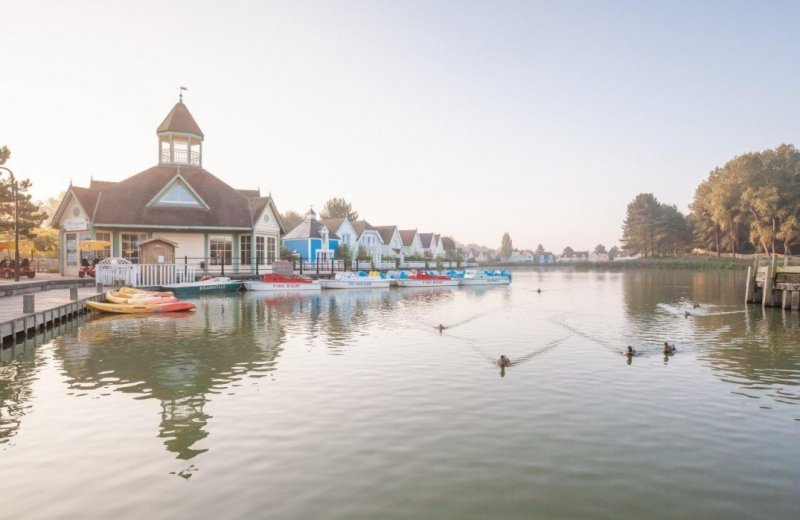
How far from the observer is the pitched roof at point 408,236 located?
111169 mm

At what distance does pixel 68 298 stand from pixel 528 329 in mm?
22657

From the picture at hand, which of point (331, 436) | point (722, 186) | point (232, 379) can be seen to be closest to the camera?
point (331, 436)

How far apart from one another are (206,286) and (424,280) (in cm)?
2168

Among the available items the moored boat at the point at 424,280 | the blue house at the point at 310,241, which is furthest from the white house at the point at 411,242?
the moored boat at the point at 424,280

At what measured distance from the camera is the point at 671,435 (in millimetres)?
9797

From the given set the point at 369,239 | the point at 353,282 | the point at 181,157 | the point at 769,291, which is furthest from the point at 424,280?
the point at 369,239

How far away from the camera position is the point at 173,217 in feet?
144

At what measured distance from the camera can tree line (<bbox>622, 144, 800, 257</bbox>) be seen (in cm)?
8575

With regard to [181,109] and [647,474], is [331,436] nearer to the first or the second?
[647,474]

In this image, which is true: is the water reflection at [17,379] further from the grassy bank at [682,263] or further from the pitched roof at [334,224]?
the grassy bank at [682,263]

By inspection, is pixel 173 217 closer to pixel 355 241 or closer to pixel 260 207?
pixel 260 207

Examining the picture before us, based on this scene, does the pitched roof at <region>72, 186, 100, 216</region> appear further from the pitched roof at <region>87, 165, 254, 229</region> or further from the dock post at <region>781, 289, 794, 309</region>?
the dock post at <region>781, 289, 794, 309</region>

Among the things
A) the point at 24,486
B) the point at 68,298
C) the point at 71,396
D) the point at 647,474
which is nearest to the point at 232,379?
the point at 71,396

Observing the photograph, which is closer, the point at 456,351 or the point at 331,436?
the point at 331,436
